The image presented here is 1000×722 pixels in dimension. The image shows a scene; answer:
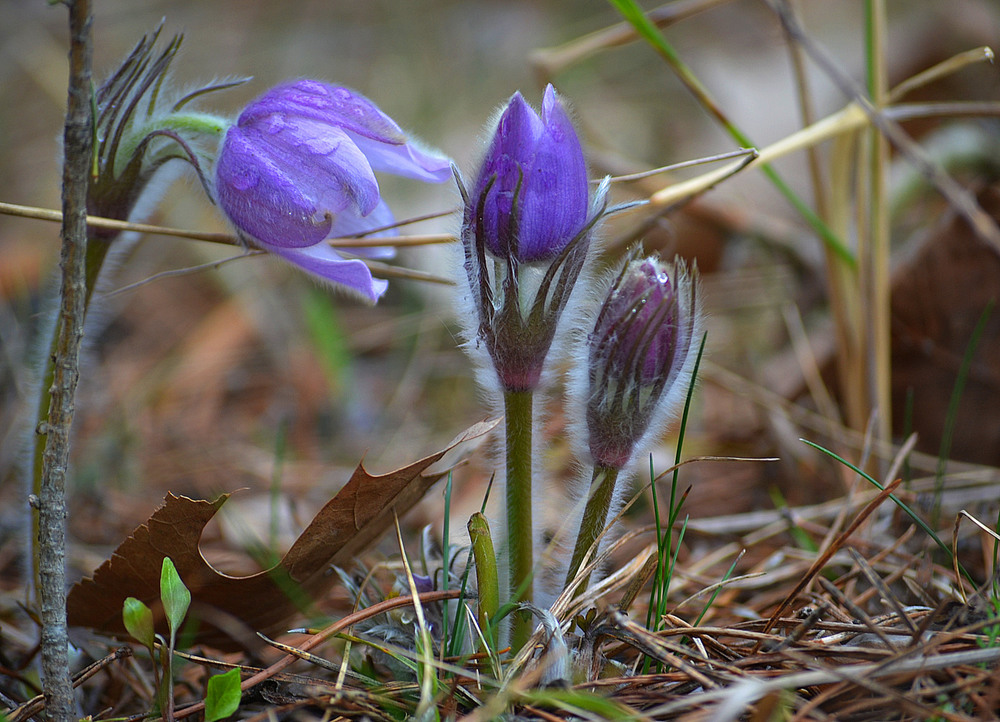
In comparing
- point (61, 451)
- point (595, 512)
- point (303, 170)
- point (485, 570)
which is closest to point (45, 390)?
point (61, 451)

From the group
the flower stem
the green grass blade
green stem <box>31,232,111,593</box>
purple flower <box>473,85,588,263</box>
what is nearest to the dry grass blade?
the flower stem

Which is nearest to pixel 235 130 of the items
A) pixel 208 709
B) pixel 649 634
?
pixel 208 709

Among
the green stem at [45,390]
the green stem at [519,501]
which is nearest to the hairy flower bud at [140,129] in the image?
the green stem at [45,390]

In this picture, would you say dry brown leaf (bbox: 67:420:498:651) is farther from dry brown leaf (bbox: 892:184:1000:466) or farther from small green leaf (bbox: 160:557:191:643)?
dry brown leaf (bbox: 892:184:1000:466)

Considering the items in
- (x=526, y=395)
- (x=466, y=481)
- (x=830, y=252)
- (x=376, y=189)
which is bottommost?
(x=466, y=481)

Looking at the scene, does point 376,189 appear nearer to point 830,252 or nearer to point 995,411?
point 830,252
